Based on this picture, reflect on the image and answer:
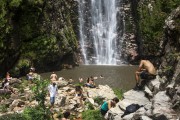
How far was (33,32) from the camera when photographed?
42.5m

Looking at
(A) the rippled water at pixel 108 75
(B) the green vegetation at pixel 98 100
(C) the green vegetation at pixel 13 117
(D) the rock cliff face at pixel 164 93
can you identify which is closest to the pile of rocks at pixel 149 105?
(D) the rock cliff face at pixel 164 93

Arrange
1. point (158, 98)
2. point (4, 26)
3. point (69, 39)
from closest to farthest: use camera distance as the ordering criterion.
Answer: point (158, 98) < point (4, 26) < point (69, 39)

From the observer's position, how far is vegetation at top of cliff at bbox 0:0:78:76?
38.5 metres

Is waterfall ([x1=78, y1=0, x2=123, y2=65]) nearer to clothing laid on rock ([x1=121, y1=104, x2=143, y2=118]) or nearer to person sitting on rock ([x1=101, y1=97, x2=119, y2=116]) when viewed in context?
person sitting on rock ([x1=101, y1=97, x2=119, y2=116])

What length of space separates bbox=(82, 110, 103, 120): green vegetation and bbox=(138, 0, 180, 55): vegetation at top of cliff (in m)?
27.7

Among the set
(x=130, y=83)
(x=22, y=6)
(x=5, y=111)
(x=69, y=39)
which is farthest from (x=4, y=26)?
(x=5, y=111)

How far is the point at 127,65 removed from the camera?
4903 centimetres

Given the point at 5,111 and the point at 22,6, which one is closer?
the point at 5,111

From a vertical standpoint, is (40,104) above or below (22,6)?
below

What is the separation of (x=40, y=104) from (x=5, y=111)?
2.55 meters

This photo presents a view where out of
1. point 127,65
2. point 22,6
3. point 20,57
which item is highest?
point 22,6

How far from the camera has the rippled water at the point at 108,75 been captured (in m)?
33.7

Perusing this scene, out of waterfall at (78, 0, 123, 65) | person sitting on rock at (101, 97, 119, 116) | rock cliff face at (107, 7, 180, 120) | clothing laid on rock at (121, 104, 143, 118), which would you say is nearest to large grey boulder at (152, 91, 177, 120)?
rock cliff face at (107, 7, 180, 120)

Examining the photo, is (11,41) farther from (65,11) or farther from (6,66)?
(65,11)
